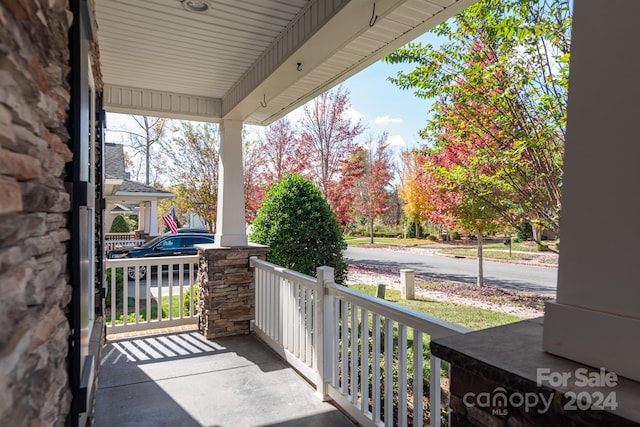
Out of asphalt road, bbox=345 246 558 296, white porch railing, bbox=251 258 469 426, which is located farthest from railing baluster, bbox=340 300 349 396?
asphalt road, bbox=345 246 558 296

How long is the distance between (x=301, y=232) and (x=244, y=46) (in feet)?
7.40

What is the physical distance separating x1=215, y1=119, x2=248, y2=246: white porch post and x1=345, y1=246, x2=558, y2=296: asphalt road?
266 inches

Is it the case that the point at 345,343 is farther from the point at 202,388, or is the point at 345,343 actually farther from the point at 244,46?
the point at 244,46

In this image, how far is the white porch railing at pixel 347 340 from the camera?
2.00 meters

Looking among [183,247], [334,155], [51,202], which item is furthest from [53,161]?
[334,155]

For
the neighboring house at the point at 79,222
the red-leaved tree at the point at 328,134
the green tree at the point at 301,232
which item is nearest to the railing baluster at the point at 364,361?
the neighboring house at the point at 79,222

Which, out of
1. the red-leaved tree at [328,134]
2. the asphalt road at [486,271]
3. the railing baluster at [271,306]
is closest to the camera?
the railing baluster at [271,306]

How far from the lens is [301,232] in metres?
4.75

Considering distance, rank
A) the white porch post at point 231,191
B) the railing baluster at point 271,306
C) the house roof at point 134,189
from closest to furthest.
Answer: the railing baluster at point 271,306
the white porch post at point 231,191
the house roof at point 134,189

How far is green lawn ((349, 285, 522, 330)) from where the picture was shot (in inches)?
217

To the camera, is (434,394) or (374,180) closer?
(434,394)

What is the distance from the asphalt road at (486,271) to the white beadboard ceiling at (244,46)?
7266 mm

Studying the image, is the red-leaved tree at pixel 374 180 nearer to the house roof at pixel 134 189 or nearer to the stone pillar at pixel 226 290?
the house roof at pixel 134 189

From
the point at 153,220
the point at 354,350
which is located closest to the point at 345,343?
the point at 354,350
